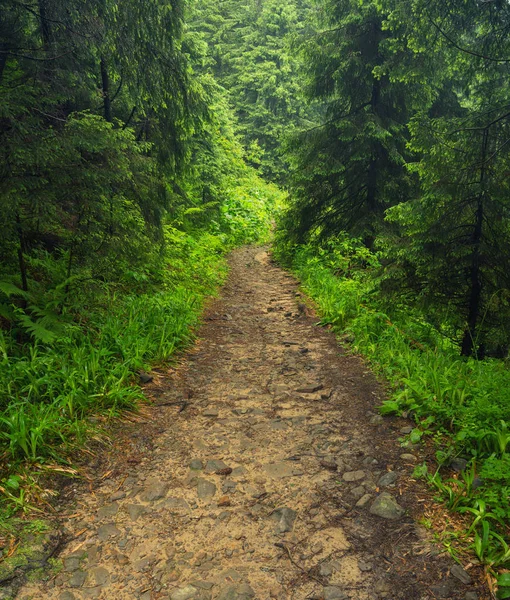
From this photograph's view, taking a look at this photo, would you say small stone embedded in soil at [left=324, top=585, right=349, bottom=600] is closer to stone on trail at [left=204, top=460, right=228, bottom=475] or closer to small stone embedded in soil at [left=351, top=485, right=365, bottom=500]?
small stone embedded in soil at [left=351, top=485, right=365, bottom=500]

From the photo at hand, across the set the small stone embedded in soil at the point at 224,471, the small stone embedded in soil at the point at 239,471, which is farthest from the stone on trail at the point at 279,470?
the small stone embedded in soil at the point at 224,471

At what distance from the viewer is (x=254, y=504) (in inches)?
129

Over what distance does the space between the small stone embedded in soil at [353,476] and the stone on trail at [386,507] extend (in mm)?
262

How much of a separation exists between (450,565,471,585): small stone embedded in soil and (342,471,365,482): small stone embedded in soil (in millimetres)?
1011

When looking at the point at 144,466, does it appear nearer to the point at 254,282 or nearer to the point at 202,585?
the point at 202,585

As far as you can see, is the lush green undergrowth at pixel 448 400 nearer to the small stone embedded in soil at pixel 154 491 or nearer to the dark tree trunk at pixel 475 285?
the dark tree trunk at pixel 475 285

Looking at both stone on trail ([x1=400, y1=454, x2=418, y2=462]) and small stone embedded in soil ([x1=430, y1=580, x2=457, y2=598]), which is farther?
stone on trail ([x1=400, y1=454, x2=418, y2=462])

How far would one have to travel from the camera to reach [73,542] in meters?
2.86

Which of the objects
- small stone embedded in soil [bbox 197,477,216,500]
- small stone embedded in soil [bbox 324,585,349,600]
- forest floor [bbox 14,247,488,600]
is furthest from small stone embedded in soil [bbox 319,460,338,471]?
small stone embedded in soil [bbox 324,585,349,600]

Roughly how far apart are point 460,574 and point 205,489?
6.18 feet

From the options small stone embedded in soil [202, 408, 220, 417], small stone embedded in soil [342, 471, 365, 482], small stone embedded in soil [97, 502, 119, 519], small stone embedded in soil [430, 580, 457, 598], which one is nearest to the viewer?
small stone embedded in soil [430, 580, 457, 598]

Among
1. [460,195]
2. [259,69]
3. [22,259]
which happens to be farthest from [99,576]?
[259,69]

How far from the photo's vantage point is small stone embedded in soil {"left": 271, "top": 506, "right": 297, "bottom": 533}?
119 inches

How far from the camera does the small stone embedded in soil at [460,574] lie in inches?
98.6
